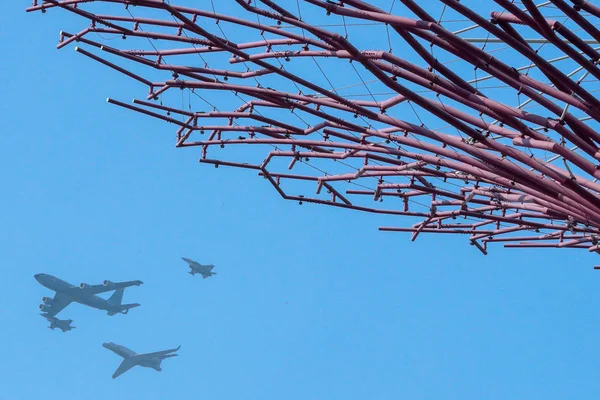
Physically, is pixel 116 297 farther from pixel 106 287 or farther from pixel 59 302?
pixel 106 287

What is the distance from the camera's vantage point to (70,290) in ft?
279

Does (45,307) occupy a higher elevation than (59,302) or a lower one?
lower

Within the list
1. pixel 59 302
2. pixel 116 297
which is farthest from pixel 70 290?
pixel 116 297

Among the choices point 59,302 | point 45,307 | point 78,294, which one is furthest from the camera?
point 59,302

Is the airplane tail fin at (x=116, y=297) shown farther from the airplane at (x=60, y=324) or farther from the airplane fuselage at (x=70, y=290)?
the airplane at (x=60, y=324)

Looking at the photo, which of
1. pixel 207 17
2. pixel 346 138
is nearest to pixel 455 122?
pixel 346 138

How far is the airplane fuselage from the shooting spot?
8469cm

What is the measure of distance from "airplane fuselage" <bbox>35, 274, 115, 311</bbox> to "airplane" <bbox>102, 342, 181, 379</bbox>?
24.7ft

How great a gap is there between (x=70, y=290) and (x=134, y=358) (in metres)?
11.9

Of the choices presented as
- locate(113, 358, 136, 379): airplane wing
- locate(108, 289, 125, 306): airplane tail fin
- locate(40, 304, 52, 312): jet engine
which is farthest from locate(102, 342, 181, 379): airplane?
locate(40, 304, 52, 312): jet engine

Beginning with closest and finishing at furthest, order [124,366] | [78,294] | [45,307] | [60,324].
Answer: [60,324] < [45,307] < [78,294] < [124,366]

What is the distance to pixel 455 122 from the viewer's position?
1880 centimetres

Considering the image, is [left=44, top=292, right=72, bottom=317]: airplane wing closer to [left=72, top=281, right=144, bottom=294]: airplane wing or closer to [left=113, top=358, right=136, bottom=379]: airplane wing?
[left=72, top=281, right=144, bottom=294]: airplane wing

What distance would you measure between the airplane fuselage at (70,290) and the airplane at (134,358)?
754 cm
